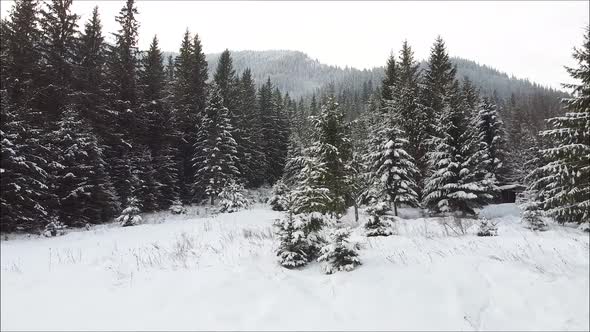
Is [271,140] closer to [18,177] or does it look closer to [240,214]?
[240,214]

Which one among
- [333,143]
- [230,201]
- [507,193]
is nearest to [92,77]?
[230,201]

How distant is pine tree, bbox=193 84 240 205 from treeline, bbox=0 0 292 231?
10cm

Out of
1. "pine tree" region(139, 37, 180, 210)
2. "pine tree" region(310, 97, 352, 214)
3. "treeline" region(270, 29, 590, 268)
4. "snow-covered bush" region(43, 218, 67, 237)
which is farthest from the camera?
"pine tree" region(139, 37, 180, 210)

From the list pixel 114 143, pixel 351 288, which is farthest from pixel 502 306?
pixel 114 143

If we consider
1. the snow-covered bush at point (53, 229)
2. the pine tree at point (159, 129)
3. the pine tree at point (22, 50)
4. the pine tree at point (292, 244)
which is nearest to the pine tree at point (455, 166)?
the pine tree at point (292, 244)

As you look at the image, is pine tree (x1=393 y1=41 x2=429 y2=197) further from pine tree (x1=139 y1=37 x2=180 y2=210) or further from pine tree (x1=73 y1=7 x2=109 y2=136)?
pine tree (x1=73 y1=7 x2=109 y2=136)

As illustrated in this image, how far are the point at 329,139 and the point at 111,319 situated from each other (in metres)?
15.8

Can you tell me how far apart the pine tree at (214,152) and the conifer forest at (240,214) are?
9.7 inches

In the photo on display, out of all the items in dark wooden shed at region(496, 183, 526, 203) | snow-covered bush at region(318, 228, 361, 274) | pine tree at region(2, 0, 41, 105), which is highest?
pine tree at region(2, 0, 41, 105)

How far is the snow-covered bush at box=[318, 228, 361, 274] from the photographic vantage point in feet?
24.9

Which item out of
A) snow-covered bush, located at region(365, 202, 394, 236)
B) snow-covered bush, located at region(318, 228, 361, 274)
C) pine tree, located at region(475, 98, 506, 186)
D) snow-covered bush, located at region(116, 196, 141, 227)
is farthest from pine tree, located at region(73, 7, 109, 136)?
pine tree, located at region(475, 98, 506, 186)

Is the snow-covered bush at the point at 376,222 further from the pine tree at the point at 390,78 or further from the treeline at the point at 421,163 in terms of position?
the pine tree at the point at 390,78

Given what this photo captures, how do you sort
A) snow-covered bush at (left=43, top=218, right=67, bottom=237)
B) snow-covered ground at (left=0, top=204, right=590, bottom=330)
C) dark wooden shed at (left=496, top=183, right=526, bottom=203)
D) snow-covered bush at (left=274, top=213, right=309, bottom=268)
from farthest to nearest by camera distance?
dark wooden shed at (left=496, top=183, right=526, bottom=203) < snow-covered bush at (left=43, top=218, right=67, bottom=237) < snow-covered bush at (left=274, top=213, right=309, bottom=268) < snow-covered ground at (left=0, top=204, right=590, bottom=330)

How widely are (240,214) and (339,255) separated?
46.8 feet
